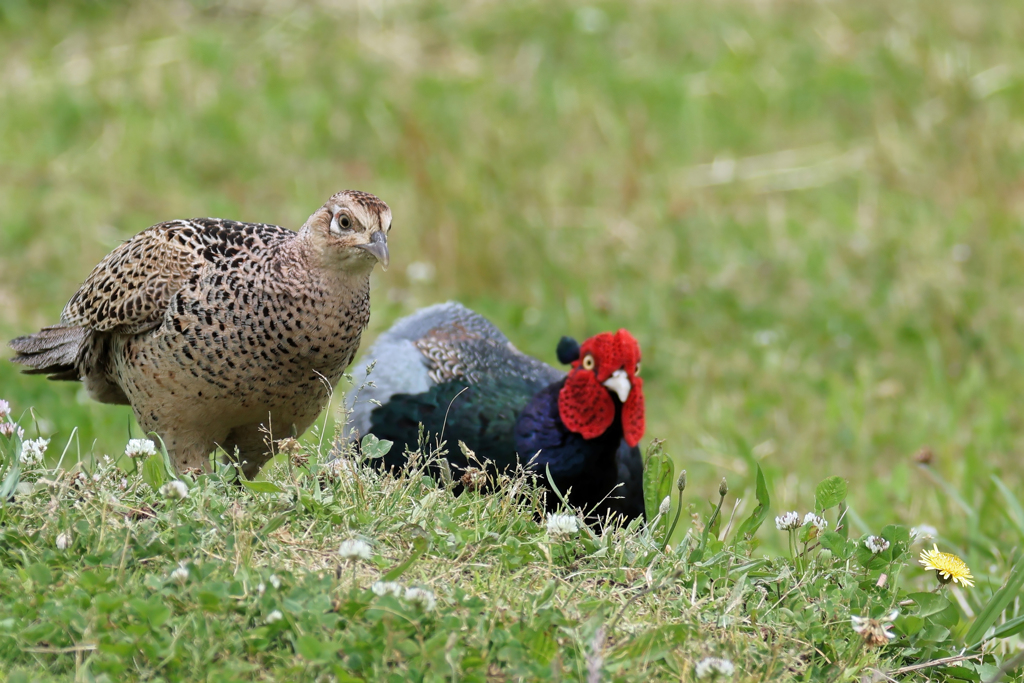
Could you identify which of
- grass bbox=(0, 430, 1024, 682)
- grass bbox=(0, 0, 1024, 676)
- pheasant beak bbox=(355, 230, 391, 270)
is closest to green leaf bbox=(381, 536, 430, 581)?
grass bbox=(0, 430, 1024, 682)

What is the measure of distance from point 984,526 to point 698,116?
4413 mm

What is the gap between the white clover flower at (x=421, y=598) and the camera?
2279 mm

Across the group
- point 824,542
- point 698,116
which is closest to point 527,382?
point 824,542

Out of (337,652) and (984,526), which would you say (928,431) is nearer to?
(984,526)

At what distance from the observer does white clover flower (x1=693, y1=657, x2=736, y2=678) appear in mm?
2299

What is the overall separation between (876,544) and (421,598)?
1.21 meters

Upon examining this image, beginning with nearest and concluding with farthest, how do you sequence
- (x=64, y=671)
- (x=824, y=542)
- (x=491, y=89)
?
(x=64, y=671)
(x=824, y=542)
(x=491, y=89)

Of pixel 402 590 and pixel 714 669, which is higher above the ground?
pixel 402 590

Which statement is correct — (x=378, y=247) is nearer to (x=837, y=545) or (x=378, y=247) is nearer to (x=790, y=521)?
(x=790, y=521)

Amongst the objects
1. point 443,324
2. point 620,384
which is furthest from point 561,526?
point 443,324

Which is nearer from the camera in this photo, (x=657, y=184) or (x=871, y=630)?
(x=871, y=630)

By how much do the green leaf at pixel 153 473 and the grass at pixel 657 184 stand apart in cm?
173

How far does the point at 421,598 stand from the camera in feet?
7.50

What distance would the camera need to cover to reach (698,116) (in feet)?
26.2
